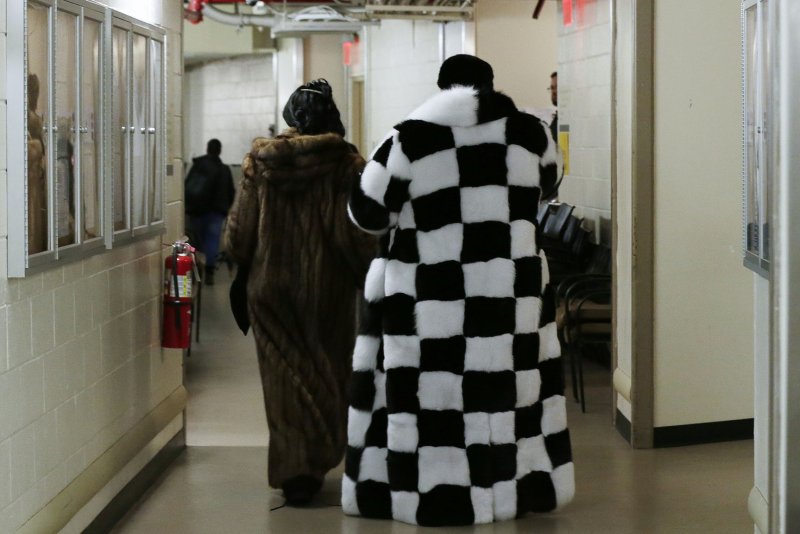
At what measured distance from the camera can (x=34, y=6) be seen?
342 centimetres

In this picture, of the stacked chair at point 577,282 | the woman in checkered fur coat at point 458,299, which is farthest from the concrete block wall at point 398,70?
the woman in checkered fur coat at point 458,299

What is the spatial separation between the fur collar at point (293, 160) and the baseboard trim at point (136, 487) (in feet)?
4.03

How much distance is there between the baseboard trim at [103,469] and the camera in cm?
362

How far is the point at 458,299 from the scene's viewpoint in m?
4.33

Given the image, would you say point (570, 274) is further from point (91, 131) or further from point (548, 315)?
point (91, 131)

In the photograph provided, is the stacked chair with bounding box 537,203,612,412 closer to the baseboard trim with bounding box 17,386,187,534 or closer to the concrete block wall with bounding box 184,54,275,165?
the baseboard trim with bounding box 17,386,187,534

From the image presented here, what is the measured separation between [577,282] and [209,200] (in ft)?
25.2

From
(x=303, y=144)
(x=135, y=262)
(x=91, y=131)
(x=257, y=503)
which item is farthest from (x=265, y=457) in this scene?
(x=91, y=131)

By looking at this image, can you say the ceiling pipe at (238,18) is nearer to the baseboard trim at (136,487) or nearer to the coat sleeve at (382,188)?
the baseboard trim at (136,487)

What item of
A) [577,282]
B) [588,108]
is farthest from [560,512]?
[588,108]

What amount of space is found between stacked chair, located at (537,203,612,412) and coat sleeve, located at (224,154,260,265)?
1709 millimetres

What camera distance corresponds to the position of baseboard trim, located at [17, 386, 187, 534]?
3.62m

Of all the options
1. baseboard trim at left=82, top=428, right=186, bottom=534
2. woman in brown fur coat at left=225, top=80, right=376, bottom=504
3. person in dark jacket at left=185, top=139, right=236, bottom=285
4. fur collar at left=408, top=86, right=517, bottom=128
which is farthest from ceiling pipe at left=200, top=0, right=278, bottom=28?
fur collar at left=408, top=86, right=517, bottom=128

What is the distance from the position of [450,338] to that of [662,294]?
1.61m
